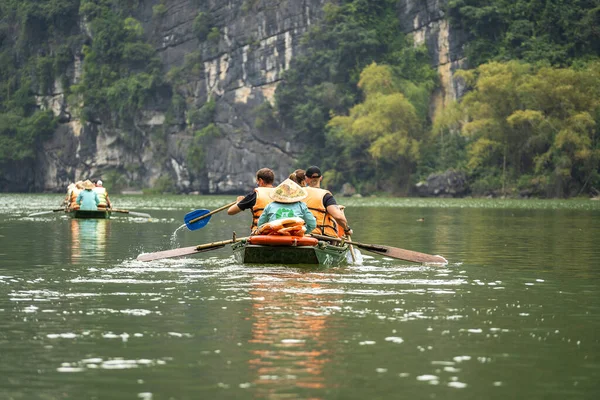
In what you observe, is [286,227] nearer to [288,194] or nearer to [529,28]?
[288,194]

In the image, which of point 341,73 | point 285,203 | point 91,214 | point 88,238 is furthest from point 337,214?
point 341,73

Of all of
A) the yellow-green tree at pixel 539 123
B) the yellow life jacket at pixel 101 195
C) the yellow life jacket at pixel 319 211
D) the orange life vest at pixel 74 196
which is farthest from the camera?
the yellow-green tree at pixel 539 123

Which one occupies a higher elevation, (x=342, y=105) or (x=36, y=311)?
(x=342, y=105)

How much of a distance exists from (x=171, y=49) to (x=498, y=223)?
73847 mm

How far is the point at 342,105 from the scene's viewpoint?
90.4 m

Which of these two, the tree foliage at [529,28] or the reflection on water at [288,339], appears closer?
the reflection on water at [288,339]

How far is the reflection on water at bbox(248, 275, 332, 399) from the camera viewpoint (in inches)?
326

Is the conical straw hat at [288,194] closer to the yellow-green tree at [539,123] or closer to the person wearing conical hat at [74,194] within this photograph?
the person wearing conical hat at [74,194]

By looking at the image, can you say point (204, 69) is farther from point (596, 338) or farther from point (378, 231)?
point (596, 338)

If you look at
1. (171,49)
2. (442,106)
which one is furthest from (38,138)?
(442,106)

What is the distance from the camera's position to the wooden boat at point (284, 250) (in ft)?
53.4

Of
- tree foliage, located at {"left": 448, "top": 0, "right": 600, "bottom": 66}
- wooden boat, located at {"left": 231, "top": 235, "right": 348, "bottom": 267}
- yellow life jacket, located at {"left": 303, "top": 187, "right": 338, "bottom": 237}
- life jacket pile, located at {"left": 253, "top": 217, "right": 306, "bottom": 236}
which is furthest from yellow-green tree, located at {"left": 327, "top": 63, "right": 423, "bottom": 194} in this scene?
life jacket pile, located at {"left": 253, "top": 217, "right": 306, "bottom": 236}

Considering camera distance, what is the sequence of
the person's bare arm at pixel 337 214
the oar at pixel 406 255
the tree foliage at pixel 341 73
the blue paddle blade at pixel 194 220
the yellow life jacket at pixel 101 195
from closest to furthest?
1. the person's bare arm at pixel 337 214
2. the oar at pixel 406 255
3. the blue paddle blade at pixel 194 220
4. the yellow life jacket at pixel 101 195
5. the tree foliage at pixel 341 73

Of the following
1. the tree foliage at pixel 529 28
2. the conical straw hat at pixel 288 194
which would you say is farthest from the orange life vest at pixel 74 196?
the tree foliage at pixel 529 28
